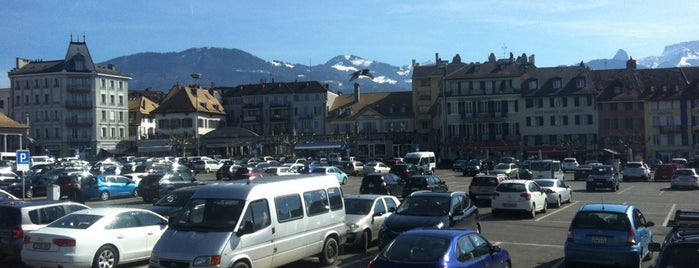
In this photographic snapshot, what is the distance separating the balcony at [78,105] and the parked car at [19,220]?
9099 centimetres

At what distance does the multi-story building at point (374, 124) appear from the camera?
93.4 meters

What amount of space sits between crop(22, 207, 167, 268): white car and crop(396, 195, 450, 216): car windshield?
6.34m

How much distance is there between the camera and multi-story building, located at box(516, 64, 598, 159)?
82.5m

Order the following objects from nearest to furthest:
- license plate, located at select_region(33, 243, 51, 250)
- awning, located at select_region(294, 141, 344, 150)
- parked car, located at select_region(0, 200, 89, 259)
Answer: license plate, located at select_region(33, 243, 51, 250) < parked car, located at select_region(0, 200, 89, 259) < awning, located at select_region(294, 141, 344, 150)

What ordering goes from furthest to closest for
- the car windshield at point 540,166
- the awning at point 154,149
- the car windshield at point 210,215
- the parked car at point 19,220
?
the awning at point 154,149 → the car windshield at point 540,166 → the parked car at point 19,220 → the car windshield at point 210,215

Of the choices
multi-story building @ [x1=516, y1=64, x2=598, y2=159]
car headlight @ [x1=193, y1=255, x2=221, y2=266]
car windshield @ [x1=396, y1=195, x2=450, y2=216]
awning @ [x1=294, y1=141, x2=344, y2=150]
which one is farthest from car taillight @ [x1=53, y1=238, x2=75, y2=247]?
multi-story building @ [x1=516, y1=64, x2=598, y2=159]

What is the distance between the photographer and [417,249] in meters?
10.2

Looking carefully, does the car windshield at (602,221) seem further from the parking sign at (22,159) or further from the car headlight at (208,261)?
the parking sign at (22,159)

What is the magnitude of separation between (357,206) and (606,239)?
6.85 metres

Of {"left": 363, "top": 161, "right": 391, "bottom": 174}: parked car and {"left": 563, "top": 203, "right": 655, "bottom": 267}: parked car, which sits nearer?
{"left": 563, "top": 203, "right": 655, "bottom": 267}: parked car

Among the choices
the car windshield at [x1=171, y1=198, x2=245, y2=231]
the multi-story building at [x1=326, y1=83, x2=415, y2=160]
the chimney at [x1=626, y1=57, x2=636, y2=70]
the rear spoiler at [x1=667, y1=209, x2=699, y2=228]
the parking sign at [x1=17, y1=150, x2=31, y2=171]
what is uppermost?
the chimney at [x1=626, y1=57, x2=636, y2=70]

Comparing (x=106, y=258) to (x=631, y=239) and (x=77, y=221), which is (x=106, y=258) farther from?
(x=631, y=239)

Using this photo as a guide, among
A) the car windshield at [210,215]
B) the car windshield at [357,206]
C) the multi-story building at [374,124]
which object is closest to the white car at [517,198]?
the car windshield at [357,206]

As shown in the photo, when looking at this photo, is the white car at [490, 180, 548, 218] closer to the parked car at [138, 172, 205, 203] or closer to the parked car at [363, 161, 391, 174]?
the parked car at [138, 172, 205, 203]
